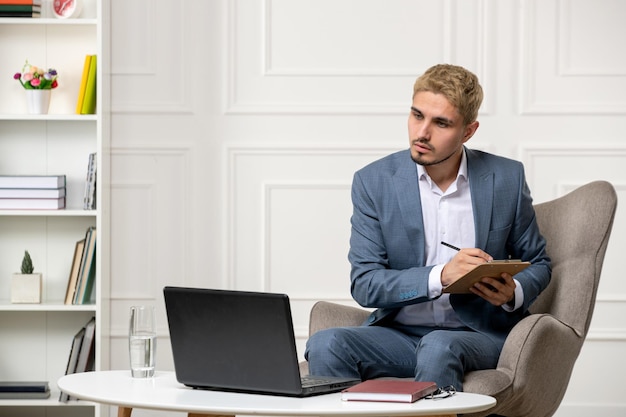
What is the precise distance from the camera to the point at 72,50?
12.5 ft

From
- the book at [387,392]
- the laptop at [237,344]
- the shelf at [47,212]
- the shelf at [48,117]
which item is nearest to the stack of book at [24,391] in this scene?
the shelf at [47,212]

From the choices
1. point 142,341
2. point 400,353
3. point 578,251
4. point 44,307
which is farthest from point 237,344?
point 44,307

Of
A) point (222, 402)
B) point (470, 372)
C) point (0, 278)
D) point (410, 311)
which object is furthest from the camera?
point (0, 278)

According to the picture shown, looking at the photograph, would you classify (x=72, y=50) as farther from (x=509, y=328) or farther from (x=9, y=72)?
(x=509, y=328)

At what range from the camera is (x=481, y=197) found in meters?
2.71

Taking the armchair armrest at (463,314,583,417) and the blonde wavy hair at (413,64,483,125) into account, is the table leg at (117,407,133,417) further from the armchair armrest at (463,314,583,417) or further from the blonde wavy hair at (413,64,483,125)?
the blonde wavy hair at (413,64,483,125)

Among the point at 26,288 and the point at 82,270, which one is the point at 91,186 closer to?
the point at 82,270

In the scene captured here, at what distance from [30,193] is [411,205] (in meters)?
1.64

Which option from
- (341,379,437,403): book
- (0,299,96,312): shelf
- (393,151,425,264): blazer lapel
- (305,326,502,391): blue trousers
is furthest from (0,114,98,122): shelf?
(341,379,437,403): book

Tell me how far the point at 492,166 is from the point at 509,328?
46 cm

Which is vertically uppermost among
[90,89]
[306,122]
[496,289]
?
A: [90,89]

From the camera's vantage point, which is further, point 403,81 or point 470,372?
point 403,81

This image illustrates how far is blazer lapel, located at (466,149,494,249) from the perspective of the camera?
269cm

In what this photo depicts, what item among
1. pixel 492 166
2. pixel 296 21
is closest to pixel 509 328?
pixel 492 166
